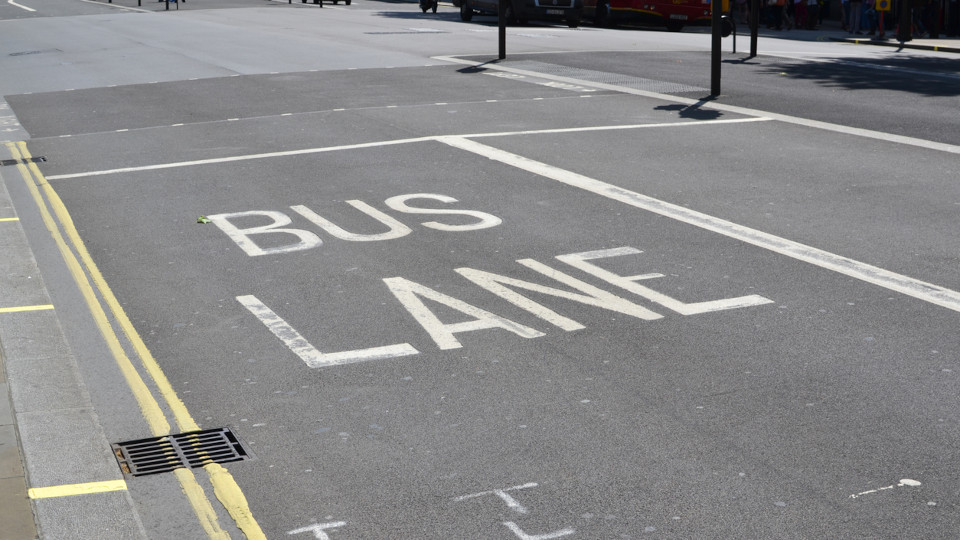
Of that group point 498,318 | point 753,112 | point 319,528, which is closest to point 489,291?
point 498,318

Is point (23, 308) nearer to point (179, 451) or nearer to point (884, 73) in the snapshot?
point (179, 451)

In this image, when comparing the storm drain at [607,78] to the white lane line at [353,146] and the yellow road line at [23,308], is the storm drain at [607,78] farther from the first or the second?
the yellow road line at [23,308]

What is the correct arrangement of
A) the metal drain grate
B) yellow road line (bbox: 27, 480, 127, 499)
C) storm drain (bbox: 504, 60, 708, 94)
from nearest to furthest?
yellow road line (bbox: 27, 480, 127, 499)
the metal drain grate
storm drain (bbox: 504, 60, 708, 94)

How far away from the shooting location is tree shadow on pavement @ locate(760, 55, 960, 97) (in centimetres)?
2098

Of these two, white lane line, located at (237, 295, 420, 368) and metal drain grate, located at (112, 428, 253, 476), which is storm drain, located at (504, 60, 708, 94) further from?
metal drain grate, located at (112, 428, 253, 476)

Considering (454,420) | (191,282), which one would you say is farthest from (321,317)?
(454,420)

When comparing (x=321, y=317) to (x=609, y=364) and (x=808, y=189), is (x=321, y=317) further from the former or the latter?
(x=808, y=189)

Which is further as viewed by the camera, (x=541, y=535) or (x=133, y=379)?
(x=133, y=379)

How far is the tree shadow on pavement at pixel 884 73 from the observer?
68.8ft

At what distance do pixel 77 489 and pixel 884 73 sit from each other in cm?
2128

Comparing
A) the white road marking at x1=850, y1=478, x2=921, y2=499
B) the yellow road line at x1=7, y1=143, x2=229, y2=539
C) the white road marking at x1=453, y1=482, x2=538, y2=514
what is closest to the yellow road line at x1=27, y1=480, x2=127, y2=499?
the yellow road line at x1=7, y1=143, x2=229, y2=539

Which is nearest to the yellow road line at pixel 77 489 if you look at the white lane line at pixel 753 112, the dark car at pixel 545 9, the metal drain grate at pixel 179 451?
the metal drain grate at pixel 179 451

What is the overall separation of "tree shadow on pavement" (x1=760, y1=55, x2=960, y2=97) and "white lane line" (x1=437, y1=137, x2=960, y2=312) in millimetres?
9614

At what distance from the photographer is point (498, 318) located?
27.0ft
